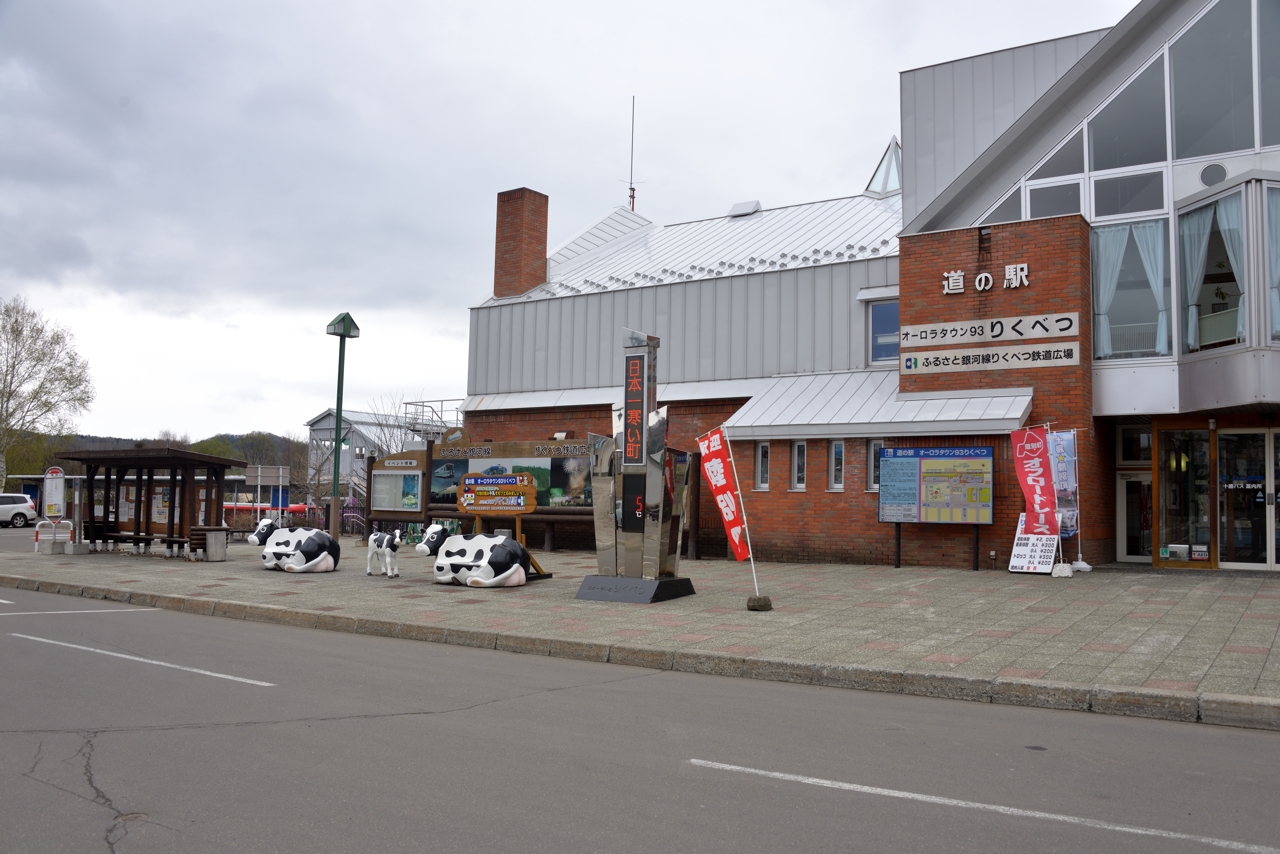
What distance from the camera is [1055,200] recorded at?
63.4ft

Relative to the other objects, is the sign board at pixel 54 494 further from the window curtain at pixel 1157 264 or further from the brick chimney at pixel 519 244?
the window curtain at pixel 1157 264

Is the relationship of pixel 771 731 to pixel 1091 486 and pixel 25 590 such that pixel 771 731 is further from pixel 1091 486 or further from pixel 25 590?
pixel 25 590

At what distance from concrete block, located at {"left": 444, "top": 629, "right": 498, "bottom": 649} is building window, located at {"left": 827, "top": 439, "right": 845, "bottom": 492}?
1069cm

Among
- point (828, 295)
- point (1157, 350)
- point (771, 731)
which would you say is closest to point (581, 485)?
point (828, 295)

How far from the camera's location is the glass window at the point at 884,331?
2186 centimetres

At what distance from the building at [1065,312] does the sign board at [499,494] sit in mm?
5276

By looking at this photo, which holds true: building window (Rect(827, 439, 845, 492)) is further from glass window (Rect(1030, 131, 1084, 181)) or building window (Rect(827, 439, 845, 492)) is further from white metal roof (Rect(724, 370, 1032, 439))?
glass window (Rect(1030, 131, 1084, 181))

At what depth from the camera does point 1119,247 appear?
18438 millimetres

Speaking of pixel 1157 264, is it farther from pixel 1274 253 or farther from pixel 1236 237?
pixel 1274 253

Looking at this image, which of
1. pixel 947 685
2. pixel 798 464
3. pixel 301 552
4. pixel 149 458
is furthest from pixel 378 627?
pixel 149 458

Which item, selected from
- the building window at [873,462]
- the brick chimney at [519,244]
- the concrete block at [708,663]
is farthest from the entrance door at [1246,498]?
the brick chimney at [519,244]

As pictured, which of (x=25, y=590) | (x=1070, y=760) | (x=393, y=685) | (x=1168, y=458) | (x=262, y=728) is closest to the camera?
(x=1070, y=760)

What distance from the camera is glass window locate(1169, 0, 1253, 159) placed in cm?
1758

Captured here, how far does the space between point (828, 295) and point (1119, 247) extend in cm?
636
